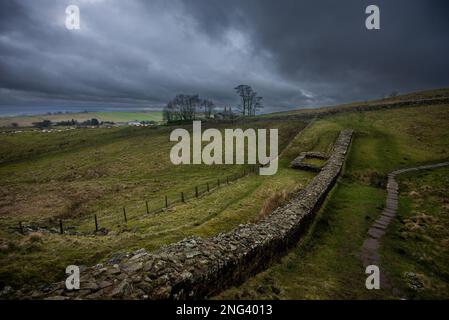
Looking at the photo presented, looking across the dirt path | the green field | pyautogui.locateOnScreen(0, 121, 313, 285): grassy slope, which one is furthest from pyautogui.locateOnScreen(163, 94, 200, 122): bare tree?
the dirt path

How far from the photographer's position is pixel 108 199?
30.7 metres

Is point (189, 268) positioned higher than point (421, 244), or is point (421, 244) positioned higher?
point (189, 268)

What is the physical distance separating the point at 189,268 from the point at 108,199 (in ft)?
87.7

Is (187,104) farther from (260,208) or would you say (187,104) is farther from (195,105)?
(260,208)

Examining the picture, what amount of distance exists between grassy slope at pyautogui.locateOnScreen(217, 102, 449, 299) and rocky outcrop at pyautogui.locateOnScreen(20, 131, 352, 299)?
2.17 ft

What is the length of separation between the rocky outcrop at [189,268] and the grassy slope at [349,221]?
2.17 feet

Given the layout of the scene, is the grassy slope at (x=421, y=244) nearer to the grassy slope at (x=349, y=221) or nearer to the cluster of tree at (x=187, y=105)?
the grassy slope at (x=349, y=221)

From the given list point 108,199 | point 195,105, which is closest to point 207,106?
point 195,105

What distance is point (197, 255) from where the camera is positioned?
8539mm

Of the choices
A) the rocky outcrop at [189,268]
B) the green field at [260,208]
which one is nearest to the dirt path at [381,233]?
the green field at [260,208]

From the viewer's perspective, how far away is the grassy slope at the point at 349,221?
9633 millimetres

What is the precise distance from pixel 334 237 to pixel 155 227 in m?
11.9
